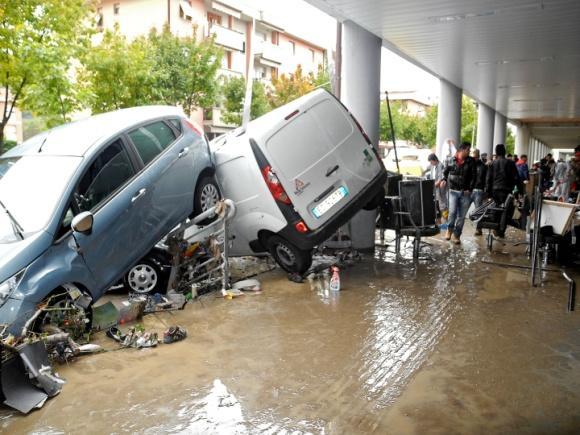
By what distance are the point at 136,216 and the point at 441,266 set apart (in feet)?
16.7

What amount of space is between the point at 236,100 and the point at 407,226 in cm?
2210

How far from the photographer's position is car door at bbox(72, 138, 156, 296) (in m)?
5.60

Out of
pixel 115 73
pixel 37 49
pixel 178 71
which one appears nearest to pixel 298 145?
pixel 37 49

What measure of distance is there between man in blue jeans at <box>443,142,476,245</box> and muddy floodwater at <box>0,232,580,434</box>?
3.66 m

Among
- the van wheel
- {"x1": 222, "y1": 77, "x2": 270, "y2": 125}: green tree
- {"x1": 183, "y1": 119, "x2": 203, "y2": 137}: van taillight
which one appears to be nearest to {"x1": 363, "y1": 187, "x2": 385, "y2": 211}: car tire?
the van wheel

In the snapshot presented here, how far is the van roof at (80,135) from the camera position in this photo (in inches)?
236

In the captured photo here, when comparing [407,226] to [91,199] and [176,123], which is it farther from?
[91,199]

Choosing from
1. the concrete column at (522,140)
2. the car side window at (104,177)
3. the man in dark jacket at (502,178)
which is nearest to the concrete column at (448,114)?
the man in dark jacket at (502,178)

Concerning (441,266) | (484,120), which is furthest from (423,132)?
(441,266)

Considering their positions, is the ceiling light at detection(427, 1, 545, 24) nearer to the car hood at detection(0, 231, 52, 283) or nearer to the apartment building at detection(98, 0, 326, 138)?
the car hood at detection(0, 231, 52, 283)

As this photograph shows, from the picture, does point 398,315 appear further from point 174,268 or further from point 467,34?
point 467,34

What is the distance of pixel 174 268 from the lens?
7035mm

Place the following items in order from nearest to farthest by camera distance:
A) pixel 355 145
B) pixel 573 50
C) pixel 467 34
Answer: pixel 355 145
pixel 467 34
pixel 573 50

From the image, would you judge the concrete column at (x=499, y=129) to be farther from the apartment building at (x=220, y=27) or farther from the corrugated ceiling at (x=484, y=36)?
the apartment building at (x=220, y=27)
